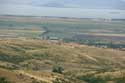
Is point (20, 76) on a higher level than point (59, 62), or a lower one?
higher

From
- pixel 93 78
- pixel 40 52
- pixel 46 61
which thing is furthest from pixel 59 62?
pixel 93 78

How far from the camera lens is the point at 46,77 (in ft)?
200

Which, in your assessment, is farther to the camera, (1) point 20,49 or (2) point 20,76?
(1) point 20,49

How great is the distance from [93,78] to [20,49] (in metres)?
46.8

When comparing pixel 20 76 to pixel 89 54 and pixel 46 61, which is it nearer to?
pixel 46 61

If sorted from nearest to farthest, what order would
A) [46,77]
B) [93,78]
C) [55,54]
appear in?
1. [46,77]
2. [93,78]
3. [55,54]

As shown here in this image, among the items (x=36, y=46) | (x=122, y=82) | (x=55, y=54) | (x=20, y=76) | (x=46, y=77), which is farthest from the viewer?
(x=36, y=46)

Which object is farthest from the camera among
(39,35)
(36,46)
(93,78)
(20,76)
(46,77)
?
(39,35)

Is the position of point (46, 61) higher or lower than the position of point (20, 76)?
lower

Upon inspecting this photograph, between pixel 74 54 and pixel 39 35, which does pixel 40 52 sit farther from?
pixel 39 35

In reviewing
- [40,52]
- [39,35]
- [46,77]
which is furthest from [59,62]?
[39,35]

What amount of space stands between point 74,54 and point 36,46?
14110 millimetres

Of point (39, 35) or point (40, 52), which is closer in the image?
point (40, 52)

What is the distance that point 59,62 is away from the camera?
10219 centimetres
